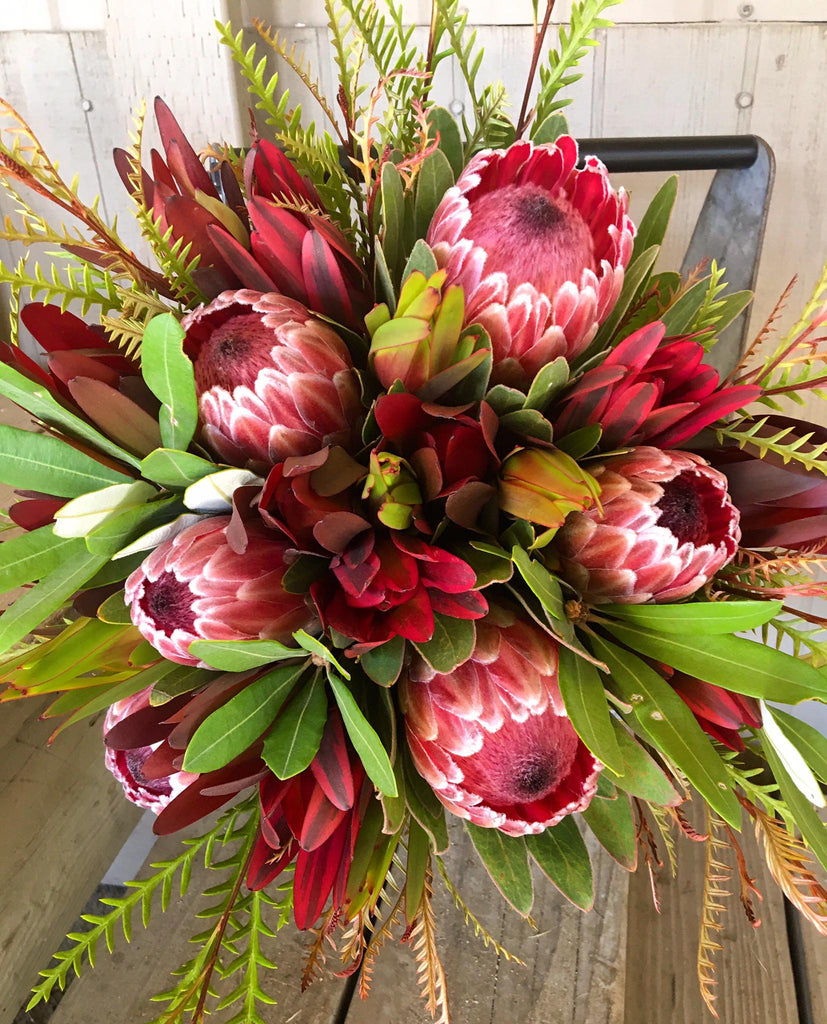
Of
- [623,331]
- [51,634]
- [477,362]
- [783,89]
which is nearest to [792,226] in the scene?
[783,89]

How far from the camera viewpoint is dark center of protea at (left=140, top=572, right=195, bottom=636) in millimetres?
309

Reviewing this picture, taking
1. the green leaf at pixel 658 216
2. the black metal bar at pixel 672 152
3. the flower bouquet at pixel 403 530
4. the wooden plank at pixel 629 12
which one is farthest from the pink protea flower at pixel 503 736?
the wooden plank at pixel 629 12

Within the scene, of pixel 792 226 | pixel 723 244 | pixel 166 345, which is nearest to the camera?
pixel 166 345

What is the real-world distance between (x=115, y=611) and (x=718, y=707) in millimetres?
267

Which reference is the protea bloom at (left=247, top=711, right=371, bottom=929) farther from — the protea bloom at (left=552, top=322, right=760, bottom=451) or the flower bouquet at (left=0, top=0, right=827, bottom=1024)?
the protea bloom at (left=552, top=322, right=760, bottom=451)

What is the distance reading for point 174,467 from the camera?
1.05ft

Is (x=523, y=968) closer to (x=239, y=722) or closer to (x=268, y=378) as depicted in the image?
(x=239, y=722)

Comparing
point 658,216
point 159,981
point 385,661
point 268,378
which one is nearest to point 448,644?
point 385,661

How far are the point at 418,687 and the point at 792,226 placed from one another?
82 centimetres

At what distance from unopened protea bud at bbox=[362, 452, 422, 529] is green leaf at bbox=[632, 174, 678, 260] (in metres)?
0.20

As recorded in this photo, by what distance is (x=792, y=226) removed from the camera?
0.90 m

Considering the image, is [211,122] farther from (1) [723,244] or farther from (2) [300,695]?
(2) [300,695]

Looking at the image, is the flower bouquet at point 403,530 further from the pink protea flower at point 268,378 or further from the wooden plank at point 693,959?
the wooden plank at point 693,959

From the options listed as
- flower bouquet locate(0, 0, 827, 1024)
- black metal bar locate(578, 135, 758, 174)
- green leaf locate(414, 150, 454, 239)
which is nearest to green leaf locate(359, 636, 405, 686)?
flower bouquet locate(0, 0, 827, 1024)
